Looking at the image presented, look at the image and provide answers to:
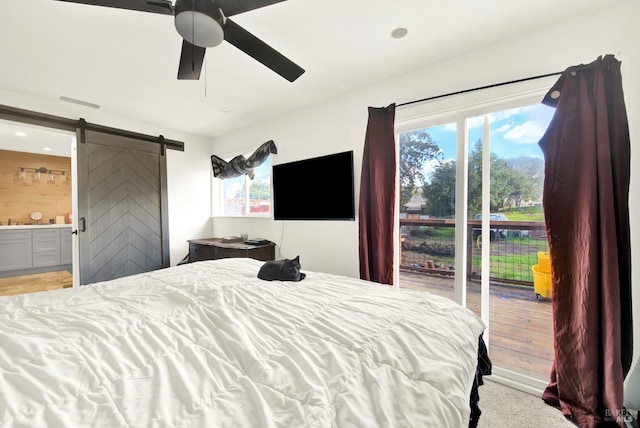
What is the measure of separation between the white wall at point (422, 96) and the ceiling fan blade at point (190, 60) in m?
1.49

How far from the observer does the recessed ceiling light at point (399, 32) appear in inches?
69.7

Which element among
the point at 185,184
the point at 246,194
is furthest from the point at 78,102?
the point at 246,194

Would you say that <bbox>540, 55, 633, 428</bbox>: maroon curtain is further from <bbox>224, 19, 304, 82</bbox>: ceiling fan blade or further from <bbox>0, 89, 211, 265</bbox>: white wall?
<bbox>0, 89, 211, 265</bbox>: white wall

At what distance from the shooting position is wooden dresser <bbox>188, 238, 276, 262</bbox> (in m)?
3.20

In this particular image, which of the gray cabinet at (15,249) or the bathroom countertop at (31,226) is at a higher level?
the bathroom countertop at (31,226)

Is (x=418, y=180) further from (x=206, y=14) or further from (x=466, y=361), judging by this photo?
(x=206, y=14)

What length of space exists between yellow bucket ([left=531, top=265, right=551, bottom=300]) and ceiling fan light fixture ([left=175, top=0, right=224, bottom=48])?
8.33 feet

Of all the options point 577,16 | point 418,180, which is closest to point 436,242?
point 418,180

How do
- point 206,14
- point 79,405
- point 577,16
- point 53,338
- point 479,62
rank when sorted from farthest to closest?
point 479,62 < point 577,16 < point 206,14 < point 53,338 < point 79,405

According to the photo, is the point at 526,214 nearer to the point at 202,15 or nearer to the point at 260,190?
the point at 202,15

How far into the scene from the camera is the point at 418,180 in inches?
92.8

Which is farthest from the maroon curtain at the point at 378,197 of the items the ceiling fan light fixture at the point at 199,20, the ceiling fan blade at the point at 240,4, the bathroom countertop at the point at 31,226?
the bathroom countertop at the point at 31,226

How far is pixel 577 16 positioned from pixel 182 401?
9.07 ft

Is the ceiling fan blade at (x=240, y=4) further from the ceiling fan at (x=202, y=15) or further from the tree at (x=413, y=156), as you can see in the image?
the tree at (x=413, y=156)
